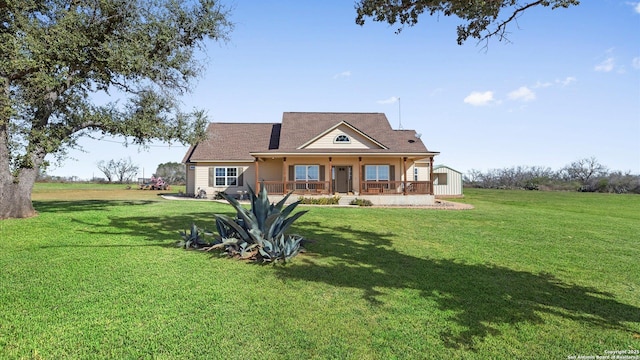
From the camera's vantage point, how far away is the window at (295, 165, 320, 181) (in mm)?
22000

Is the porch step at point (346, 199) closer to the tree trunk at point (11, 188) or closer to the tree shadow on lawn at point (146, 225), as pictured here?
the tree shadow on lawn at point (146, 225)

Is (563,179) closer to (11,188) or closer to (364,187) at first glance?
(364,187)

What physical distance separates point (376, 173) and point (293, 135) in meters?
6.83

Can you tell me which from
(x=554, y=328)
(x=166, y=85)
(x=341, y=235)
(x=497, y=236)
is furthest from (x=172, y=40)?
(x=554, y=328)

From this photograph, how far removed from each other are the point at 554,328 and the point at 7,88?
15.3m

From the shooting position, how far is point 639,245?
26.1 feet

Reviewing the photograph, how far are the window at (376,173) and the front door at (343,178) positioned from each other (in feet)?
4.39

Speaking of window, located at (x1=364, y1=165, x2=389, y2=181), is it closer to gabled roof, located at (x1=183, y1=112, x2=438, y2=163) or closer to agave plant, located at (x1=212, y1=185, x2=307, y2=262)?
gabled roof, located at (x1=183, y1=112, x2=438, y2=163)

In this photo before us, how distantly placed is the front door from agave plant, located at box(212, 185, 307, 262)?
16.2 metres

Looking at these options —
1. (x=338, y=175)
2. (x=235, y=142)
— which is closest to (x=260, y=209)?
(x=338, y=175)

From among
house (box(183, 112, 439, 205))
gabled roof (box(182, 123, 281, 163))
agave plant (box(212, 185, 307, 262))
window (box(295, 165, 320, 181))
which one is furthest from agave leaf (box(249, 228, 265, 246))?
gabled roof (box(182, 123, 281, 163))

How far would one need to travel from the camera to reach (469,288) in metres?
4.65

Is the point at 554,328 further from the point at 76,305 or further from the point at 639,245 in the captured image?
the point at 639,245

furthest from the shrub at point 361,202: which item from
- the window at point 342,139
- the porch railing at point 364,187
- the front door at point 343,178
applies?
the window at point 342,139
